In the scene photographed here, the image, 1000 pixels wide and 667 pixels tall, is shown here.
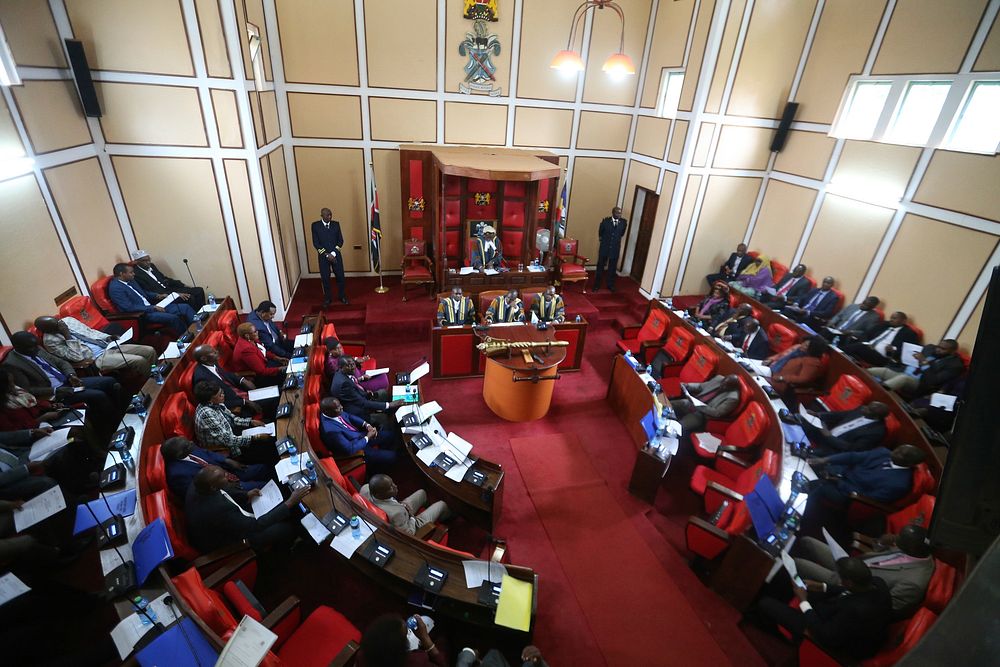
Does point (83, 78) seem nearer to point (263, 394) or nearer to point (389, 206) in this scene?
point (389, 206)

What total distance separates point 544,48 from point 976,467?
9943 millimetres

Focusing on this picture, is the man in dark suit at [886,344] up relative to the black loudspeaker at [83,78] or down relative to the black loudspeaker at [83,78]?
down

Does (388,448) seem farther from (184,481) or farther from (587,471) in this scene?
(587,471)

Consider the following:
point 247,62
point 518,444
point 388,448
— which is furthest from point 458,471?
point 247,62

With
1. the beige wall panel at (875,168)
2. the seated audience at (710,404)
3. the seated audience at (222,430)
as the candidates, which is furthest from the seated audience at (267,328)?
the beige wall panel at (875,168)

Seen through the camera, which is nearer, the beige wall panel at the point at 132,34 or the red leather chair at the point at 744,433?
the red leather chair at the point at 744,433

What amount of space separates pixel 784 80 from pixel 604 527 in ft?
30.4

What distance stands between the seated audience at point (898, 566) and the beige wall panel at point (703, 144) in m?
7.15

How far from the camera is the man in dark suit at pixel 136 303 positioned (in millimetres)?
6438

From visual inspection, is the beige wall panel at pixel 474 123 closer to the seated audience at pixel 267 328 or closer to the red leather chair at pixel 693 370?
the seated audience at pixel 267 328

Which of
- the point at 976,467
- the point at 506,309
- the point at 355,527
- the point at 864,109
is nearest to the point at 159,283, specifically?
the point at 506,309

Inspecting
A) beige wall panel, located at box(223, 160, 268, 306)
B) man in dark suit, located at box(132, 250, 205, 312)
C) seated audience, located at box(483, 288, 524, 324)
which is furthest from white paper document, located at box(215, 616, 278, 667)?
beige wall panel, located at box(223, 160, 268, 306)

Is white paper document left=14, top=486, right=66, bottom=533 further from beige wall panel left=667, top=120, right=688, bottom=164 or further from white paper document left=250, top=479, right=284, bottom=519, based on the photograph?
beige wall panel left=667, top=120, right=688, bottom=164

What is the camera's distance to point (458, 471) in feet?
14.1
